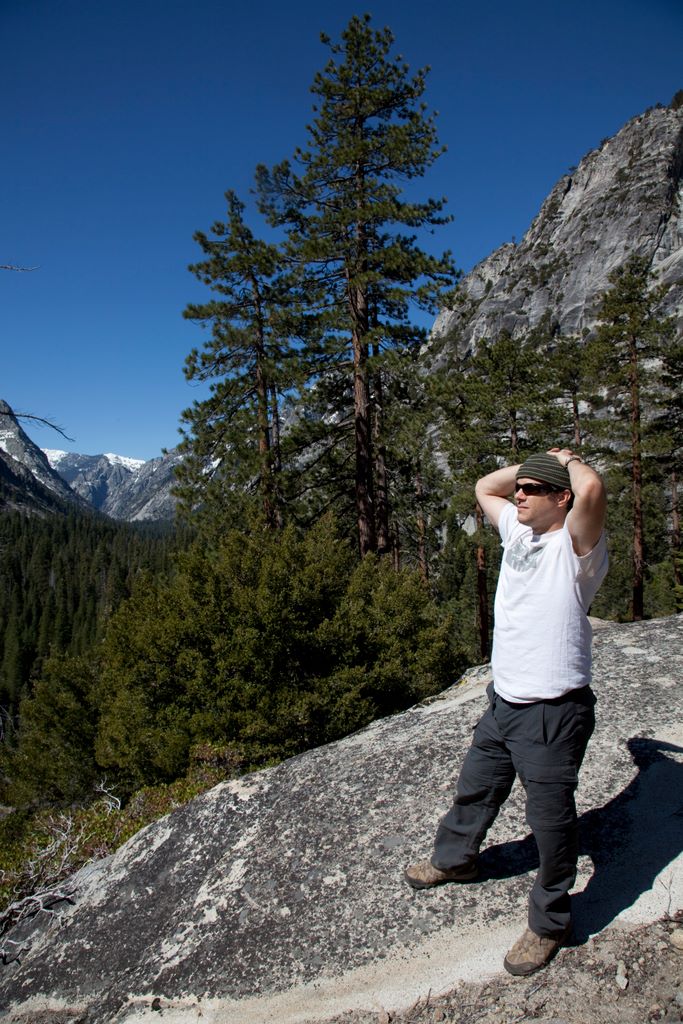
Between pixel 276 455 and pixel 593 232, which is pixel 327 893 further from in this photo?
pixel 593 232

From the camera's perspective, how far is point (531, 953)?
240cm

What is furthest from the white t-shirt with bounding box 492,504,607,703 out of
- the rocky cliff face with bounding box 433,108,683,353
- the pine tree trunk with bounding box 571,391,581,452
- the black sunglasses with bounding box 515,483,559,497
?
the rocky cliff face with bounding box 433,108,683,353

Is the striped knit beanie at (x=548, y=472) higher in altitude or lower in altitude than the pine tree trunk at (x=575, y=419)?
lower

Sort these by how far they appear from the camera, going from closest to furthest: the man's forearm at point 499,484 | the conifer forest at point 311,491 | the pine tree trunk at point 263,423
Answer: the man's forearm at point 499,484 → the conifer forest at point 311,491 → the pine tree trunk at point 263,423

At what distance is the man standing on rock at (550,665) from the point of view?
7.89 feet

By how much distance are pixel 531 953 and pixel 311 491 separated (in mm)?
12520

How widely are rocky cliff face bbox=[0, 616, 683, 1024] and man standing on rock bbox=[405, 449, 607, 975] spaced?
323 millimetres

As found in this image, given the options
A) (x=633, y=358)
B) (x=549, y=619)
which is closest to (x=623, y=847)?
(x=549, y=619)

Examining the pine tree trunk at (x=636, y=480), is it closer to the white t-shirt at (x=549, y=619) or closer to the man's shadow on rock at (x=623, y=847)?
the man's shadow on rock at (x=623, y=847)

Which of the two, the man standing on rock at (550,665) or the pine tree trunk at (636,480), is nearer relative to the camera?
the man standing on rock at (550,665)

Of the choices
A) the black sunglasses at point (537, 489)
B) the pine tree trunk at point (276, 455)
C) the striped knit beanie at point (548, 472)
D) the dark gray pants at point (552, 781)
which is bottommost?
the dark gray pants at point (552, 781)

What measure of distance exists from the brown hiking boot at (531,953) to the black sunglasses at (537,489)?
194cm

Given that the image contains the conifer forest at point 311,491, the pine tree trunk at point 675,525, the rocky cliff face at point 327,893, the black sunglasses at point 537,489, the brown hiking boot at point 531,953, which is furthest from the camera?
the pine tree trunk at point 675,525

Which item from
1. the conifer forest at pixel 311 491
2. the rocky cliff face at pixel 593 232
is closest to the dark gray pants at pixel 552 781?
the conifer forest at pixel 311 491
